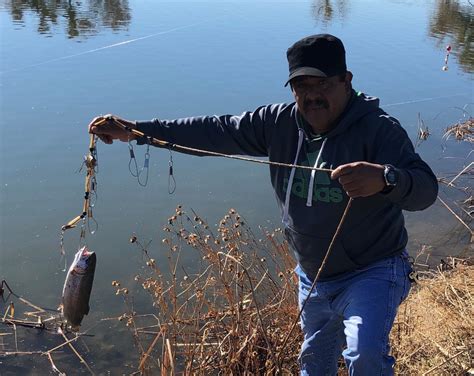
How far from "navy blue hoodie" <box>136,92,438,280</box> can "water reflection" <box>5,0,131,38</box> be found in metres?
16.0

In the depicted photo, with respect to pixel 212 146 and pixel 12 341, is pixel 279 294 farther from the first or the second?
pixel 12 341

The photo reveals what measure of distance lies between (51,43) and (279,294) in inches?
538

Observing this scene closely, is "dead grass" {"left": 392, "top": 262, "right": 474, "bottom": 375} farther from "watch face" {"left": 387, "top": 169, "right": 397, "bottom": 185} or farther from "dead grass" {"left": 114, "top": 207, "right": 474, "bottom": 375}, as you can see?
"watch face" {"left": 387, "top": 169, "right": 397, "bottom": 185}

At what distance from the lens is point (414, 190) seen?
2.66 metres

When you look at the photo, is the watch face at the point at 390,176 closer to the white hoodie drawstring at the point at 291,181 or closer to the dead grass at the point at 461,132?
the white hoodie drawstring at the point at 291,181

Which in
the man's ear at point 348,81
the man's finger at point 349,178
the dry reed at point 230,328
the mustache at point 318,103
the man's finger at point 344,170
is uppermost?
the man's ear at point 348,81

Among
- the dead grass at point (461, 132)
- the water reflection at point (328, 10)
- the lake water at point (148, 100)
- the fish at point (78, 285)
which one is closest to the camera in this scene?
the fish at point (78, 285)

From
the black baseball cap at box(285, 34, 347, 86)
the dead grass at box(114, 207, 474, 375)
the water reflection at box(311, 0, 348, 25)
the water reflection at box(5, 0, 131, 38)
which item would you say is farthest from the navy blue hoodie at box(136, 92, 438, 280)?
the water reflection at box(311, 0, 348, 25)

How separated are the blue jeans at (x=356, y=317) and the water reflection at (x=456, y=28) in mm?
14778

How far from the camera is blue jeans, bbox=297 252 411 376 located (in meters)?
2.70

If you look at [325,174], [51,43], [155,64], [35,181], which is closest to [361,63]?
[155,64]

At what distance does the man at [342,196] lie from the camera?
270 centimetres

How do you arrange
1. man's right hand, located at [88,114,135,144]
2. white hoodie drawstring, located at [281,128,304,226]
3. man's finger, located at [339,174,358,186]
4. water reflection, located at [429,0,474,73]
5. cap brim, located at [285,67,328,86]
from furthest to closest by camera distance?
water reflection, located at [429,0,474,73]
man's right hand, located at [88,114,135,144]
white hoodie drawstring, located at [281,128,304,226]
cap brim, located at [285,67,328,86]
man's finger, located at [339,174,358,186]

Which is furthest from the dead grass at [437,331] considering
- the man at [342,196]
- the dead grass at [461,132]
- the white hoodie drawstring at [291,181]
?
the dead grass at [461,132]
